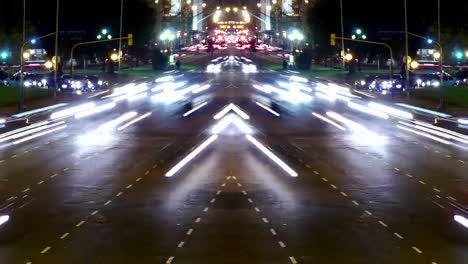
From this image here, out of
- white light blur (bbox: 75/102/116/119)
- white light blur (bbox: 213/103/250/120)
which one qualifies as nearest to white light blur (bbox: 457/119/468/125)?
white light blur (bbox: 213/103/250/120)

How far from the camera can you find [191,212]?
30891 mm

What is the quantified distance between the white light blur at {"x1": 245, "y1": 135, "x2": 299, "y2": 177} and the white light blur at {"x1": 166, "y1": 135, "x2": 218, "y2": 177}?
2.42 m

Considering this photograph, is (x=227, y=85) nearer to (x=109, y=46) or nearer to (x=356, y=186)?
(x=109, y=46)

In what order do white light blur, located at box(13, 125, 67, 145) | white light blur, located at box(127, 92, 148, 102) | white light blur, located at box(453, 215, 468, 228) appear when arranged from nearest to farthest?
white light blur, located at box(453, 215, 468, 228), white light blur, located at box(13, 125, 67, 145), white light blur, located at box(127, 92, 148, 102)

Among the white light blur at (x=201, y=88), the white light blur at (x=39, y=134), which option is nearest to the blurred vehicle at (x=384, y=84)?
the white light blur at (x=201, y=88)

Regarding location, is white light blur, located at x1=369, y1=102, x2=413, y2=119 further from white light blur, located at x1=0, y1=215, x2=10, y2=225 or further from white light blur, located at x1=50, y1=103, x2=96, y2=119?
white light blur, located at x1=0, y1=215, x2=10, y2=225

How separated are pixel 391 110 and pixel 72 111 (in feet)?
91.1

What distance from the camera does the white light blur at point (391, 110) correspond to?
74625 mm

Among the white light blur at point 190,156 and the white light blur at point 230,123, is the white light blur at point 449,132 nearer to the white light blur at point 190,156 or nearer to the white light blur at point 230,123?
the white light blur at point 230,123

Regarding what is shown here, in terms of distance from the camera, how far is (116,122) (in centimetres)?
6825

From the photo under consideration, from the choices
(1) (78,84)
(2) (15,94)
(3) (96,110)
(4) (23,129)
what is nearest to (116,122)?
(4) (23,129)

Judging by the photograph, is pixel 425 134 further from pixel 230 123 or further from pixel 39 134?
pixel 39 134

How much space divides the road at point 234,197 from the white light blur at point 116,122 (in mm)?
792

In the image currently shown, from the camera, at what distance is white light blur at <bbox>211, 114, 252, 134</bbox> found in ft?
201
